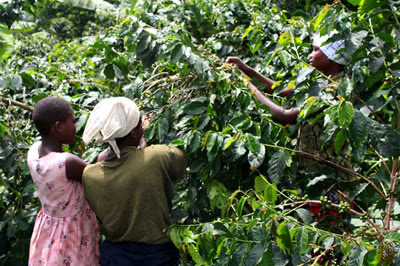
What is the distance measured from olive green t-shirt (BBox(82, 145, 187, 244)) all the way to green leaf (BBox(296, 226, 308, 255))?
709 mm

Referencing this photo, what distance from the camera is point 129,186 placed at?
219 cm

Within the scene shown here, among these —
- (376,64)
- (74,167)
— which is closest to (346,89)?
(376,64)

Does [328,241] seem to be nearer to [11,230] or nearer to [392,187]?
[392,187]

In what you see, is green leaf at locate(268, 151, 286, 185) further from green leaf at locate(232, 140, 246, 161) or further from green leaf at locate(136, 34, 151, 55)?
green leaf at locate(136, 34, 151, 55)

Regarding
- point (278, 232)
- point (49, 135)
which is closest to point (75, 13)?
point (49, 135)

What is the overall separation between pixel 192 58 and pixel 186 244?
87 centimetres

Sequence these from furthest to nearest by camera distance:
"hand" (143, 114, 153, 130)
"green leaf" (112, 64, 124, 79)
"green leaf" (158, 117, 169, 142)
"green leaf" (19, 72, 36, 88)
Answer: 1. "green leaf" (19, 72, 36, 88)
2. "green leaf" (112, 64, 124, 79)
3. "hand" (143, 114, 153, 130)
4. "green leaf" (158, 117, 169, 142)

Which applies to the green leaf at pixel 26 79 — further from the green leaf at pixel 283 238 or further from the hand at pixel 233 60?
the green leaf at pixel 283 238

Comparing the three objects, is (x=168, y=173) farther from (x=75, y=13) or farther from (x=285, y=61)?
(x=75, y=13)

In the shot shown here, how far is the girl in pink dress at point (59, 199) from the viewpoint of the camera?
241cm

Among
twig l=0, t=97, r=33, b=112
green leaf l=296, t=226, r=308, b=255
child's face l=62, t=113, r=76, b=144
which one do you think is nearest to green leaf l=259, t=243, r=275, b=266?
green leaf l=296, t=226, r=308, b=255

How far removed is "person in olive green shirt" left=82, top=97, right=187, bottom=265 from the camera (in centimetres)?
219

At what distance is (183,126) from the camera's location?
2609 mm

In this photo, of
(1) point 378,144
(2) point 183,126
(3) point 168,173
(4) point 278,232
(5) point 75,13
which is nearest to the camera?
(4) point 278,232
